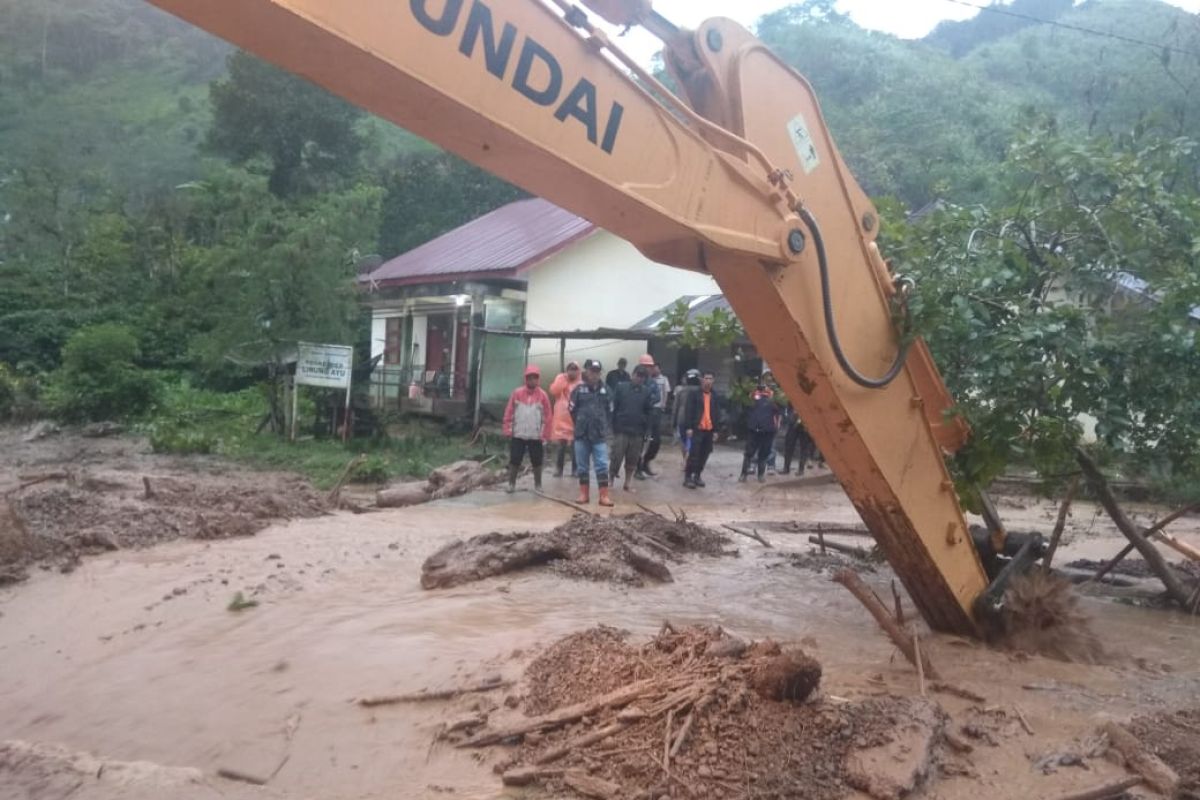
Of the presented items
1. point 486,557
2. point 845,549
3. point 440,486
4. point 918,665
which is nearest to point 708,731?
point 918,665

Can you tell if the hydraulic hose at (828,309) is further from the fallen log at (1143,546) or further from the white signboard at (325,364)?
the white signboard at (325,364)

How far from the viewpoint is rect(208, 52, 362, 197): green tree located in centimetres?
2986

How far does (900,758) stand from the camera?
3.50m

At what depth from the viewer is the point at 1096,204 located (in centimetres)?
602

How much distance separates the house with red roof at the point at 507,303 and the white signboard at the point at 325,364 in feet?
8.74

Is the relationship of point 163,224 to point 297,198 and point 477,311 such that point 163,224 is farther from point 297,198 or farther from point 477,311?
point 477,311

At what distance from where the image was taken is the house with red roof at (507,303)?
1947cm

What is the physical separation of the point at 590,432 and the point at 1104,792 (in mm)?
8218

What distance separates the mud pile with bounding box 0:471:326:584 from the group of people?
8.87 feet

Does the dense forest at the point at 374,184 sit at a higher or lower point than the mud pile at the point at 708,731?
higher

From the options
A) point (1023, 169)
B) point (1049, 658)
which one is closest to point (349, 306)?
point (1023, 169)

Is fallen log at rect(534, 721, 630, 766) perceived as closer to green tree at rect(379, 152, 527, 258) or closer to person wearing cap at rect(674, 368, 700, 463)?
person wearing cap at rect(674, 368, 700, 463)

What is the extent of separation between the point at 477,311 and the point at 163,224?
1527 cm

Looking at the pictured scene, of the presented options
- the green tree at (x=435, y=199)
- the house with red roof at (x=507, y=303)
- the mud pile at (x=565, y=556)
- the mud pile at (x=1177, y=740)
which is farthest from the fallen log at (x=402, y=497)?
the green tree at (x=435, y=199)
